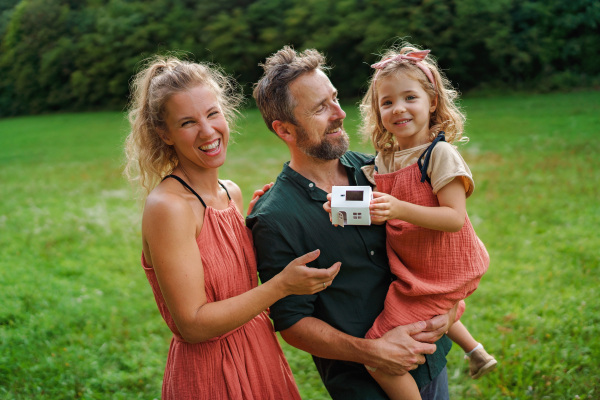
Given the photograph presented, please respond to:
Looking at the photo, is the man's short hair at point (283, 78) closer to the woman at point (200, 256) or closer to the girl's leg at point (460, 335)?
the woman at point (200, 256)

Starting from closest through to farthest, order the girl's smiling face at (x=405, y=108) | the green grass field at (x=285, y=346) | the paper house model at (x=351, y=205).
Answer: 1. the paper house model at (x=351, y=205)
2. the girl's smiling face at (x=405, y=108)
3. the green grass field at (x=285, y=346)

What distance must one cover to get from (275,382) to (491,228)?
225 inches

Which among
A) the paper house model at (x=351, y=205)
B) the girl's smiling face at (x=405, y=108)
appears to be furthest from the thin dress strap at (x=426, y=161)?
Result: the paper house model at (x=351, y=205)

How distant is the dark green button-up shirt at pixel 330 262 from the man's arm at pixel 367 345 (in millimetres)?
64

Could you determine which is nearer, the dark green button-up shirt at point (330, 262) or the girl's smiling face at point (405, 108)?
the dark green button-up shirt at point (330, 262)

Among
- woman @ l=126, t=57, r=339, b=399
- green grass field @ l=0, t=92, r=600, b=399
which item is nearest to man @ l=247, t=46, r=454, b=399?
woman @ l=126, t=57, r=339, b=399

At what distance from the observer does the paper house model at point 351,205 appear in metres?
2.06

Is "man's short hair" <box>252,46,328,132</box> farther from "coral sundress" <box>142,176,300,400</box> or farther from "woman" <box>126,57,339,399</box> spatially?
"coral sundress" <box>142,176,300,400</box>

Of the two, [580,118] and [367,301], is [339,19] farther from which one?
[367,301]

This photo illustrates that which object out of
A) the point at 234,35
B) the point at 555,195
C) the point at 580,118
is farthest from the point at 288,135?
the point at 234,35

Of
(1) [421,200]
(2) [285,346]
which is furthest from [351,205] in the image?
(2) [285,346]

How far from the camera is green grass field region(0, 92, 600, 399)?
424 centimetres

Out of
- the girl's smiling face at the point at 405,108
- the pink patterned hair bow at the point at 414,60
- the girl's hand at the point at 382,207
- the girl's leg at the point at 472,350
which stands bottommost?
the girl's leg at the point at 472,350

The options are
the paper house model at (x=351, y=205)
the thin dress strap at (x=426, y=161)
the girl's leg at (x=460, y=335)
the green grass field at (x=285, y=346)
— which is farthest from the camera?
the green grass field at (x=285, y=346)
